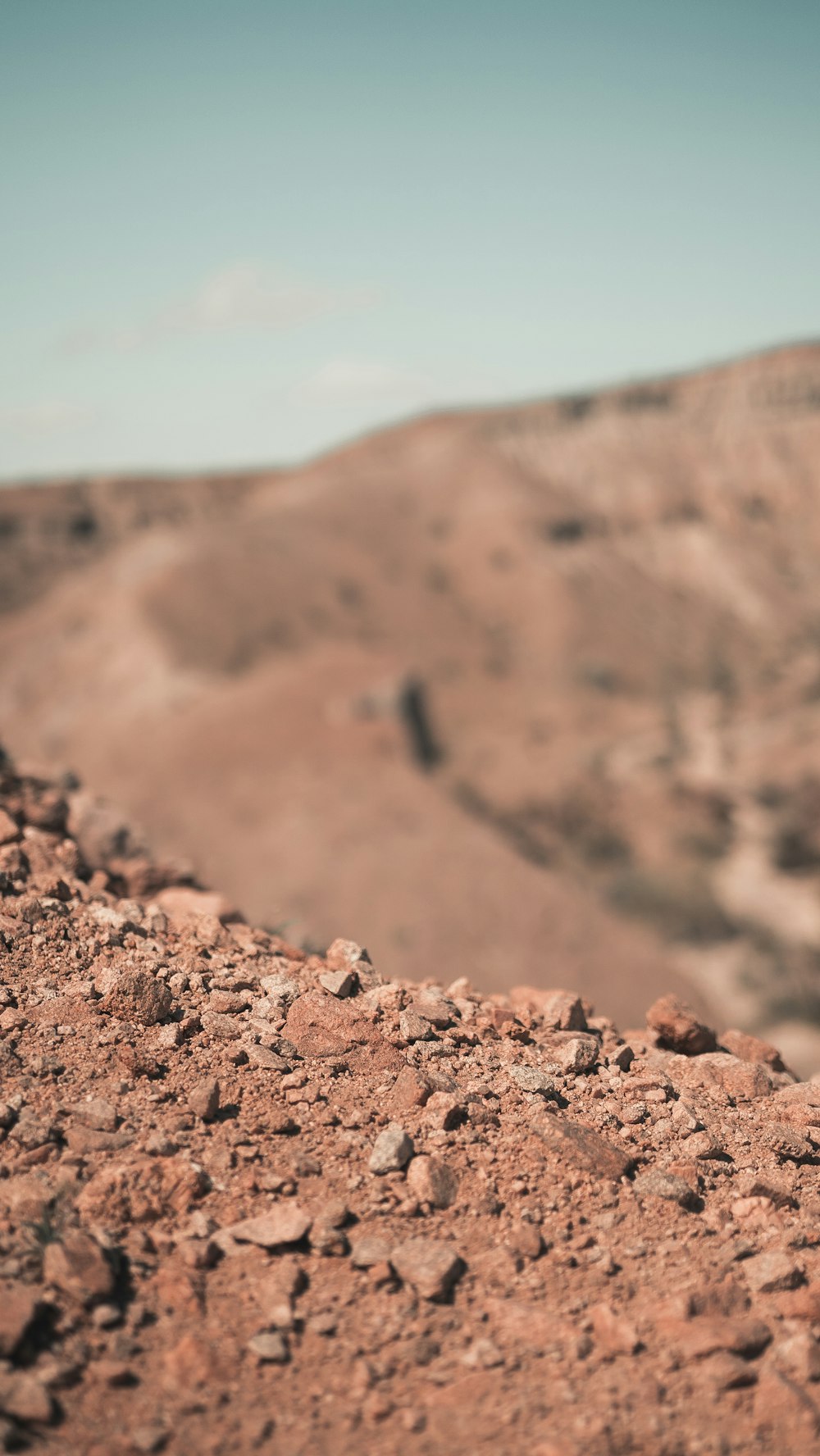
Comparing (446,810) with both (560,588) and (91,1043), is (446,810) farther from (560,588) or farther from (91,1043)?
(560,588)

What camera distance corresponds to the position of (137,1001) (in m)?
4.36

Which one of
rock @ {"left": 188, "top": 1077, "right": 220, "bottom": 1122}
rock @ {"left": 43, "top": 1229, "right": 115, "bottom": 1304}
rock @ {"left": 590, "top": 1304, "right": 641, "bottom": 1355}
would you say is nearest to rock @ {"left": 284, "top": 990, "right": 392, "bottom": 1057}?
rock @ {"left": 188, "top": 1077, "right": 220, "bottom": 1122}

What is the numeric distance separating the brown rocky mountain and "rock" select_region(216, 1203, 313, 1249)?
3712 mm

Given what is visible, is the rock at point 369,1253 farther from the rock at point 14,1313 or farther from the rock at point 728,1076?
the rock at point 728,1076

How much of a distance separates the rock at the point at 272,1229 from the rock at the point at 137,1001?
3.41 feet

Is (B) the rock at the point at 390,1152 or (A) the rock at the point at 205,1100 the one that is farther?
(A) the rock at the point at 205,1100

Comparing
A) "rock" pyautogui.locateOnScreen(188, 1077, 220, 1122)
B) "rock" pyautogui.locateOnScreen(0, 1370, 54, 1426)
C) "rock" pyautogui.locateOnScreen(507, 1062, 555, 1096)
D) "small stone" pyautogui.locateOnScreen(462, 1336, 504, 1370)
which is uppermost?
"rock" pyautogui.locateOnScreen(507, 1062, 555, 1096)

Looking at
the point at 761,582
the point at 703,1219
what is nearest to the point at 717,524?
the point at 761,582

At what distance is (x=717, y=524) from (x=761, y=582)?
6970 millimetres

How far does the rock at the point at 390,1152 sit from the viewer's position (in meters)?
3.82

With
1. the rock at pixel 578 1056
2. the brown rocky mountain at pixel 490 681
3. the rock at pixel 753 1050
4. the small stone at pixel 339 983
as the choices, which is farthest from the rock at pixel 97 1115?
the brown rocky mountain at pixel 490 681

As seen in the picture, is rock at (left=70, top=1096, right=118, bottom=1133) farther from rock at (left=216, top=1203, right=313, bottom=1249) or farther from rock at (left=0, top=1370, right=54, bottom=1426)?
rock at (left=0, top=1370, right=54, bottom=1426)

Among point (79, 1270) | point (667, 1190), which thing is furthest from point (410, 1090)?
point (79, 1270)

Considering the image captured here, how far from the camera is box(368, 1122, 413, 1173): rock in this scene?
3.82 meters
